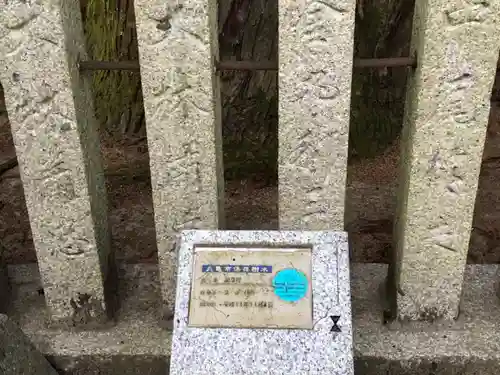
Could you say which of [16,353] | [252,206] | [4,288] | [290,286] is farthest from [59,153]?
[252,206]

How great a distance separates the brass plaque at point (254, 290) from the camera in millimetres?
2033

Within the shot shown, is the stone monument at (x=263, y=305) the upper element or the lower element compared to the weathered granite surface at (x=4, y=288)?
upper

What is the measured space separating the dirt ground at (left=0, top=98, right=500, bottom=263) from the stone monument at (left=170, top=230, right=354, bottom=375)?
155cm

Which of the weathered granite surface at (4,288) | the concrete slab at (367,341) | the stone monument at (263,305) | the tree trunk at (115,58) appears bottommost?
the concrete slab at (367,341)

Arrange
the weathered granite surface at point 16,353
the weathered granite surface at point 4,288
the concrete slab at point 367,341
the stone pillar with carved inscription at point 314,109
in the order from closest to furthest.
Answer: the stone pillar with carved inscription at point 314,109, the weathered granite surface at point 16,353, the concrete slab at point 367,341, the weathered granite surface at point 4,288

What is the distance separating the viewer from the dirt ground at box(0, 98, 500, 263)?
3.70 metres

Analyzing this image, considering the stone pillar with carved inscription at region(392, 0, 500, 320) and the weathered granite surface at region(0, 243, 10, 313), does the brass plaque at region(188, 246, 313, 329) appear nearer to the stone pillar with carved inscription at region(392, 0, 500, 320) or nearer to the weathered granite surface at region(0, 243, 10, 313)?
the stone pillar with carved inscription at region(392, 0, 500, 320)

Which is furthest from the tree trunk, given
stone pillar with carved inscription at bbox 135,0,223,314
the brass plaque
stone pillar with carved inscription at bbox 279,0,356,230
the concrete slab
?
the brass plaque

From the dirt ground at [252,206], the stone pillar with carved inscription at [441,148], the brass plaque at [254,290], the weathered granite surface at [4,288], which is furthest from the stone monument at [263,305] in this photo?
the dirt ground at [252,206]

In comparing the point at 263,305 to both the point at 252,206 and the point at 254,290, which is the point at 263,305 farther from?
the point at 252,206

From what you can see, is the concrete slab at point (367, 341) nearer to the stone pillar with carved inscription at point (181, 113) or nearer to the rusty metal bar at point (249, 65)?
the stone pillar with carved inscription at point (181, 113)

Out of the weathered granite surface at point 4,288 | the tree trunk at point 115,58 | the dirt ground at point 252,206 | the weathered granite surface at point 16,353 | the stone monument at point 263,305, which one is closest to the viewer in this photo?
the stone monument at point 263,305

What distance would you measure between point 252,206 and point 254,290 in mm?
2017

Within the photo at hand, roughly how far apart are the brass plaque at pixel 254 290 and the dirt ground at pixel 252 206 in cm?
158
